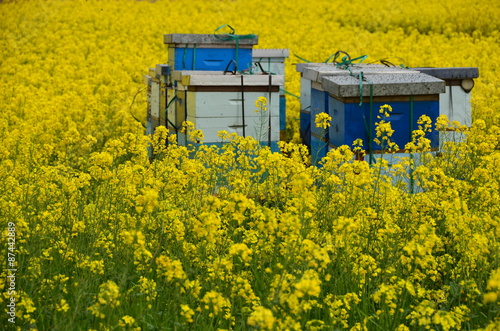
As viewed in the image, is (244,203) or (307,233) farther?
(307,233)

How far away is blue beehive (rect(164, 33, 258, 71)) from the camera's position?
769 cm

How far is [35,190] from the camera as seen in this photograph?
445 cm

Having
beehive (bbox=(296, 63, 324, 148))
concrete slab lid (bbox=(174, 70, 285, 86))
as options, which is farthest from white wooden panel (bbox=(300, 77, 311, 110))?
concrete slab lid (bbox=(174, 70, 285, 86))

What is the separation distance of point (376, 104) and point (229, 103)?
1.44m

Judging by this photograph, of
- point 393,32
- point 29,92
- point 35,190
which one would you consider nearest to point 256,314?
point 35,190

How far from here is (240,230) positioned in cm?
362

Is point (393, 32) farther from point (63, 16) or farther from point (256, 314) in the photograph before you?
point (256, 314)

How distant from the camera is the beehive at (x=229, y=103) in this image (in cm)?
644

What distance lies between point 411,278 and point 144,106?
276 inches

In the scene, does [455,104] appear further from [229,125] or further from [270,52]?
[270,52]

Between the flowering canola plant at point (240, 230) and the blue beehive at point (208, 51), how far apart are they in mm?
1304

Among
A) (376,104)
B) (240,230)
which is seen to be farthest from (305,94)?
(240,230)

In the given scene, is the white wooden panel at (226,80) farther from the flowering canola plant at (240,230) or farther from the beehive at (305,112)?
the beehive at (305,112)

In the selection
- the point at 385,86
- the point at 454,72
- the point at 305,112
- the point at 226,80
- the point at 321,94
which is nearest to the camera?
the point at 385,86
